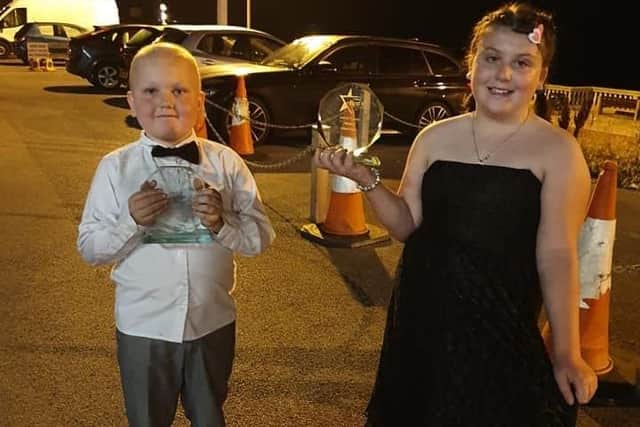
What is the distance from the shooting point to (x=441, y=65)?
37.1ft

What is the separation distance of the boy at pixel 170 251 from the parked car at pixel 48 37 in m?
22.1

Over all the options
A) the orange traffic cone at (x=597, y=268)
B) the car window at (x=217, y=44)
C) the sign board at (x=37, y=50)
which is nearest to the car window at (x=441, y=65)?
the car window at (x=217, y=44)

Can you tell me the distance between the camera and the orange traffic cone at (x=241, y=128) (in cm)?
947

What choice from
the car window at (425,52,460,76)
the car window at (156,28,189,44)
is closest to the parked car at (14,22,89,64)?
the car window at (156,28,189,44)

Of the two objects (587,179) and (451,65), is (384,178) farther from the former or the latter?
(587,179)

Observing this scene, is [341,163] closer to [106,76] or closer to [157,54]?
[157,54]

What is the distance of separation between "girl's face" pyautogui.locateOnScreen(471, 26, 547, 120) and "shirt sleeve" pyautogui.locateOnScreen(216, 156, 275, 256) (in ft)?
2.57

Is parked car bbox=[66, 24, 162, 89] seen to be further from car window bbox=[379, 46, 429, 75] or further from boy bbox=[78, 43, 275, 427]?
boy bbox=[78, 43, 275, 427]

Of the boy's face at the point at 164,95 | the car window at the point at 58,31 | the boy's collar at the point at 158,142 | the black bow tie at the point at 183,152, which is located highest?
the boy's face at the point at 164,95

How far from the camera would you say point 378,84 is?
10898mm

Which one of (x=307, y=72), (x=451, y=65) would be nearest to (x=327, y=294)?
(x=307, y=72)

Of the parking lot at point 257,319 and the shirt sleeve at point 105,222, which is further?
the parking lot at point 257,319

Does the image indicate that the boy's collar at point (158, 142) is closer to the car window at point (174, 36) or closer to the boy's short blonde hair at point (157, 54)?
the boy's short blonde hair at point (157, 54)

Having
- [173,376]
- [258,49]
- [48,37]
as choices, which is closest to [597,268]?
[173,376]
